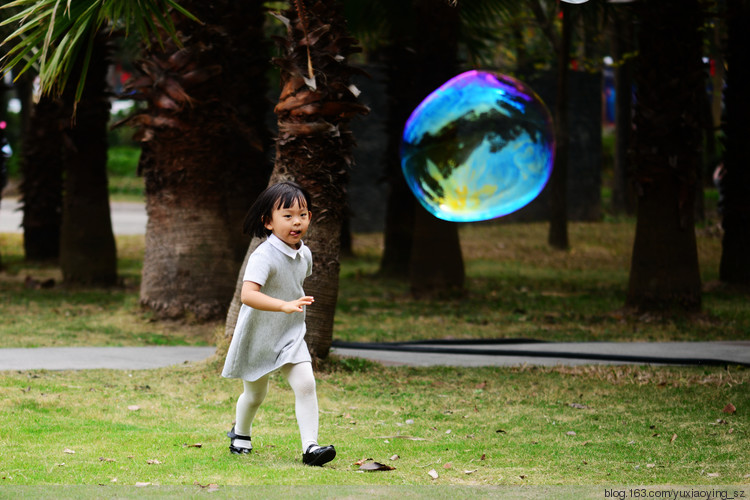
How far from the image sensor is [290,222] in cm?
507

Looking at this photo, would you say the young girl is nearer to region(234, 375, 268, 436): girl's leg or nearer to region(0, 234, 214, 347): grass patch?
region(234, 375, 268, 436): girl's leg

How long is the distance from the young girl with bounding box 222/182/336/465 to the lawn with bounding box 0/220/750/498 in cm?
35

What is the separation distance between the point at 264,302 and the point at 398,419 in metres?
2.04

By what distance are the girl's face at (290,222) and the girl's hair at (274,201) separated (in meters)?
0.02

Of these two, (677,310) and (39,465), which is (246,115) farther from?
(39,465)

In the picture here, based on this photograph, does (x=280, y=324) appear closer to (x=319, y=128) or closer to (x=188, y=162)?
(x=319, y=128)

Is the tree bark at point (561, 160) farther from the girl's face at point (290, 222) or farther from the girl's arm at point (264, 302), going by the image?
the girl's arm at point (264, 302)

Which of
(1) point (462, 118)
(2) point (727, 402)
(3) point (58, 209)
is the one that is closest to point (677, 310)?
(1) point (462, 118)

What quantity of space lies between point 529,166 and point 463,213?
0.88m

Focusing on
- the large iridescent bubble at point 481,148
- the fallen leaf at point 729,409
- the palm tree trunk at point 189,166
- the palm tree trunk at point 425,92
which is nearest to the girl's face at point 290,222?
the fallen leaf at point 729,409

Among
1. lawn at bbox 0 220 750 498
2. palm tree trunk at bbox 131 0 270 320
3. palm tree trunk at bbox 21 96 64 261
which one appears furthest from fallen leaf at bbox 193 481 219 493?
palm tree trunk at bbox 21 96 64 261

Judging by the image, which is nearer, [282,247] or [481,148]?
[282,247]

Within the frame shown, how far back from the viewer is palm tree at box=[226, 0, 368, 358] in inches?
297

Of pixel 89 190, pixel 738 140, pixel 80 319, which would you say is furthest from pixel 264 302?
pixel 738 140
